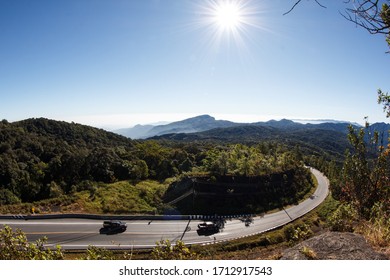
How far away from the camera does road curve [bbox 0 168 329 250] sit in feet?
64.9

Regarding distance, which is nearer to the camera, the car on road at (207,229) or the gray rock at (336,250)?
the gray rock at (336,250)

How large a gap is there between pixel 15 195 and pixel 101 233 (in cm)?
1809

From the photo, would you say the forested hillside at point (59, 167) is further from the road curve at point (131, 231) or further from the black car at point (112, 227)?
the black car at point (112, 227)

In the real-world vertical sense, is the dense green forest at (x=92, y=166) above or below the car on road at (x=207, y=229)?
above

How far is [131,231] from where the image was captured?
23203mm

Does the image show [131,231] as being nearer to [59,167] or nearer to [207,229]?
[207,229]

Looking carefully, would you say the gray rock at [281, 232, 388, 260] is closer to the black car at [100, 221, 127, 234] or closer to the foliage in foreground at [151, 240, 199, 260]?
the foliage in foreground at [151, 240, 199, 260]

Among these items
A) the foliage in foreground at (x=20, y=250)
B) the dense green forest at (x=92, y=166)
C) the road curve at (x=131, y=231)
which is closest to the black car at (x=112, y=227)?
the road curve at (x=131, y=231)

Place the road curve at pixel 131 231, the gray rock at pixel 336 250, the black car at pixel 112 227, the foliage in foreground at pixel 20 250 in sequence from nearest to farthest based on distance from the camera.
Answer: the gray rock at pixel 336 250
the foliage in foreground at pixel 20 250
the road curve at pixel 131 231
the black car at pixel 112 227

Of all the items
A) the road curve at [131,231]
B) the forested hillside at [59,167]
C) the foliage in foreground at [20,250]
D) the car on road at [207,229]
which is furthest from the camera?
the forested hillside at [59,167]

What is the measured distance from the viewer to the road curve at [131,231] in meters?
19.8

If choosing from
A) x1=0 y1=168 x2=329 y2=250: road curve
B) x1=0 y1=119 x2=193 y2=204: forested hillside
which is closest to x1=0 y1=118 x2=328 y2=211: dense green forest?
x1=0 y1=119 x2=193 y2=204: forested hillside

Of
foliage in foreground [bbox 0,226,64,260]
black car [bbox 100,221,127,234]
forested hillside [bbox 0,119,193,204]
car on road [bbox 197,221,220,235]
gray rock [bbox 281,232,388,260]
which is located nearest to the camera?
gray rock [bbox 281,232,388,260]
